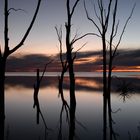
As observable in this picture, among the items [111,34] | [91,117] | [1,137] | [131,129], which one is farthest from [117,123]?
[1,137]

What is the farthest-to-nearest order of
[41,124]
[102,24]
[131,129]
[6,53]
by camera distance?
[41,124]
[131,129]
[102,24]
[6,53]

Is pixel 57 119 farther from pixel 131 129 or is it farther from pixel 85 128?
pixel 131 129

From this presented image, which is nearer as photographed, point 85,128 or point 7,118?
point 85,128

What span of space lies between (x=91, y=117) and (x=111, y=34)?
728cm

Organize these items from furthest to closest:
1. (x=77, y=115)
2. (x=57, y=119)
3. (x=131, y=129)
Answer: (x=77, y=115) → (x=57, y=119) → (x=131, y=129)

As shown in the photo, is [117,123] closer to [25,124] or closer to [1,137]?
[25,124]

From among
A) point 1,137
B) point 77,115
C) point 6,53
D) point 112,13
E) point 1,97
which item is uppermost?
point 112,13

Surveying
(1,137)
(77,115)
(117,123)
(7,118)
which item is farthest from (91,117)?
(1,137)

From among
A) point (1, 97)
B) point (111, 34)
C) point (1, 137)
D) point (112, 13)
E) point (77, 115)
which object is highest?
point (112, 13)

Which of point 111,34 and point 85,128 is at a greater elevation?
point 111,34

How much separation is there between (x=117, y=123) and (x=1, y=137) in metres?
9.75

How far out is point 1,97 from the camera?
4.12 meters

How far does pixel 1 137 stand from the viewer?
13.9 ft

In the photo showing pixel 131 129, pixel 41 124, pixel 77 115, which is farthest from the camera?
pixel 77 115
